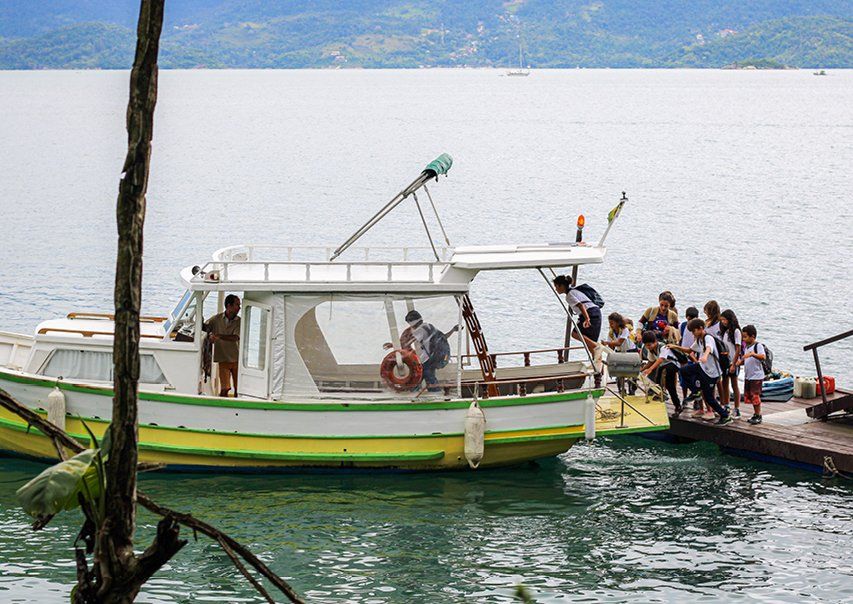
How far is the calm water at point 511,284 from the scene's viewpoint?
13.4 metres

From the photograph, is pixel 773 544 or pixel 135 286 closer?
pixel 135 286

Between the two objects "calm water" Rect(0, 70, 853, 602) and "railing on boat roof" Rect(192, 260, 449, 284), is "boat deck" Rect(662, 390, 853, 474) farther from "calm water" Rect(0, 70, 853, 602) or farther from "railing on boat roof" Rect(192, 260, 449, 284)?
"railing on boat roof" Rect(192, 260, 449, 284)

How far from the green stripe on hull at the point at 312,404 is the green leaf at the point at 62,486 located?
10184mm

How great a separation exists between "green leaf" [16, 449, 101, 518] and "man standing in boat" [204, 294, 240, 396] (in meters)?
10.6

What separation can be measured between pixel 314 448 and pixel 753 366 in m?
5.93

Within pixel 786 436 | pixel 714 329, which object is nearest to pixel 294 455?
pixel 714 329

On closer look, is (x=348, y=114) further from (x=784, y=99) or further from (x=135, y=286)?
(x=135, y=286)

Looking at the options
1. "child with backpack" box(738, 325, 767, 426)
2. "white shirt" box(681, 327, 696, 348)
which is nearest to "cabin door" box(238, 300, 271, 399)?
"white shirt" box(681, 327, 696, 348)

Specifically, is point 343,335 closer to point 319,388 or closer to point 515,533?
point 319,388

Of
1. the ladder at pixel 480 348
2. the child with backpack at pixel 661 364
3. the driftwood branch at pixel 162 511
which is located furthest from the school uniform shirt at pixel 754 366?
the driftwood branch at pixel 162 511

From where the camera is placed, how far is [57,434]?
16.0ft

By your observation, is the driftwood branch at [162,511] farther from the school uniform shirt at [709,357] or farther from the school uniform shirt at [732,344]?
the school uniform shirt at [732,344]

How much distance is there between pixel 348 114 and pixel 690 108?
129 ft

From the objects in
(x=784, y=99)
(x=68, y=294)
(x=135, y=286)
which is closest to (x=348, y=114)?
(x=784, y=99)
